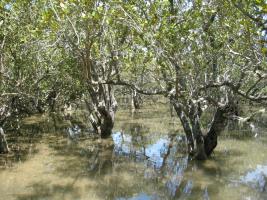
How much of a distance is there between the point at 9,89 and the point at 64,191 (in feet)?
21.6

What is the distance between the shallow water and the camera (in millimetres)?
10531

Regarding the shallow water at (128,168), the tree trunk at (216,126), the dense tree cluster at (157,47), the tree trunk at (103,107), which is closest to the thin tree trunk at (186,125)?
the dense tree cluster at (157,47)

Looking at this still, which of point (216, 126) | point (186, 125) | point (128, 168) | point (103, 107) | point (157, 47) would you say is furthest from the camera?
point (103, 107)

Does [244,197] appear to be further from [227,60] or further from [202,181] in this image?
[227,60]

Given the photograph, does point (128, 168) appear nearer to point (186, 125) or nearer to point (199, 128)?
point (186, 125)

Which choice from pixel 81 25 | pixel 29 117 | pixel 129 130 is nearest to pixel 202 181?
pixel 81 25

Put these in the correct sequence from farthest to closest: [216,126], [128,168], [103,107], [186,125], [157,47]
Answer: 1. [103,107]
2. [186,125]
3. [216,126]
4. [128,168]
5. [157,47]

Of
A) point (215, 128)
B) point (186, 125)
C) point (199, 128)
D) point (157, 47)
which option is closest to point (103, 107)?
point (186, 125)

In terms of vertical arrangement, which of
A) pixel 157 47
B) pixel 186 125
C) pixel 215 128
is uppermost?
pixel 157 47

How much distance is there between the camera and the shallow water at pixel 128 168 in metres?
10.5

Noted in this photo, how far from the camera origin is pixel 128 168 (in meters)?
12.9

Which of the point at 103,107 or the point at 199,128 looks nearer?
the point at 199,128

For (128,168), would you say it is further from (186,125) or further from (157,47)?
(157,47)

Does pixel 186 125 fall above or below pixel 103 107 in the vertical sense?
below
